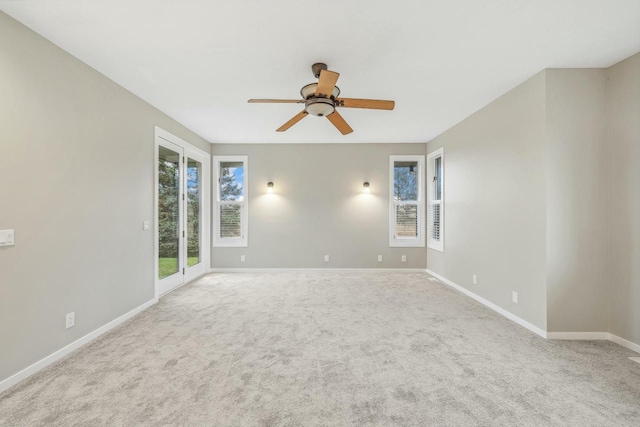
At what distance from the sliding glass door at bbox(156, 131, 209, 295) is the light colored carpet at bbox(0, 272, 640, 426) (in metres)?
1.09

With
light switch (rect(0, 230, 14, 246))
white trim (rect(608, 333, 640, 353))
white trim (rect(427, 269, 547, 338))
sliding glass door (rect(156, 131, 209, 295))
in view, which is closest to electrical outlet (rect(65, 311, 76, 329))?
light switch (rect(0, 230, 14, 246))

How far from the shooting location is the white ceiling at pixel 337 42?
6.35ft

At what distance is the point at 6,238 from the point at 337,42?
2.87 meters

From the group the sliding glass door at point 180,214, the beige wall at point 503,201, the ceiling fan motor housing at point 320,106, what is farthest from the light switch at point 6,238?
the beige wall at point 503,201

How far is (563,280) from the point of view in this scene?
272 cm

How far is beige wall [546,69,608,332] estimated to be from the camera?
106 inches

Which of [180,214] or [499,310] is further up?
[180,214]

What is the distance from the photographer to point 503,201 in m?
3.33

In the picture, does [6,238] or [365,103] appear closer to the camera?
[6,238]

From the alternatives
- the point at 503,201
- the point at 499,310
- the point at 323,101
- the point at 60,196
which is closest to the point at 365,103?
the point at 323,101

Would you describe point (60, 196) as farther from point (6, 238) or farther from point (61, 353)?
point (61, 353)

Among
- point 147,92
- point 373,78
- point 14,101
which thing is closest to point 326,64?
point 373,78

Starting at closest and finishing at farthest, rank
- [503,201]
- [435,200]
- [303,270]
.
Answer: [503,201]
[435,200]
[303,270]

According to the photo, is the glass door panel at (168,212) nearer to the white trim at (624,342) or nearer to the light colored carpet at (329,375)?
the light colored carpet at (329,375)
